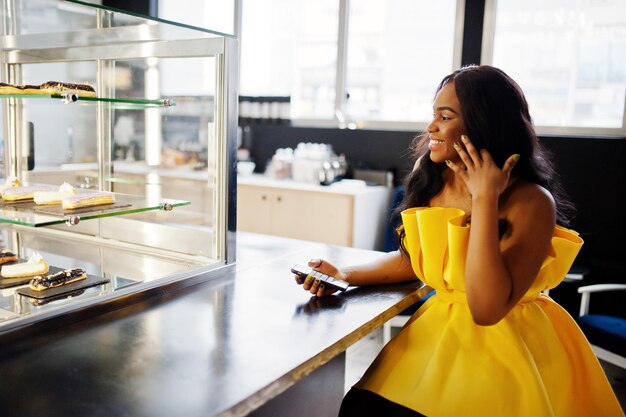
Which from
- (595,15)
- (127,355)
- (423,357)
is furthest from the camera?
(595,15)


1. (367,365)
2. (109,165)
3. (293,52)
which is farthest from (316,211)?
(109,165)

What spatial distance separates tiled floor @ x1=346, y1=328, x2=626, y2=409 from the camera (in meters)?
2.92

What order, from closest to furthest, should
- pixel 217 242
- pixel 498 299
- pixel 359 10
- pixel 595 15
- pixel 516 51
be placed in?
pixel 498 299, pixel 217 242, pixel 595 15, pixel 516 51, pixel 359 10

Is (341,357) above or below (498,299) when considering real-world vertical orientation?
below

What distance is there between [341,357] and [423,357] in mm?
614

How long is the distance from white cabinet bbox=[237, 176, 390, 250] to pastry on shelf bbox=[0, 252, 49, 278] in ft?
8.51

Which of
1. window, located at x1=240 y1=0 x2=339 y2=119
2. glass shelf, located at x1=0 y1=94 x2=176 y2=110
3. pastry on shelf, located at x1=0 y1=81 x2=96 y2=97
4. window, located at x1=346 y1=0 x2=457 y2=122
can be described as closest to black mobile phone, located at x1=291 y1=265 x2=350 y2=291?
glass shelf, located at x1=0 y1=94 x2=176 y2=110

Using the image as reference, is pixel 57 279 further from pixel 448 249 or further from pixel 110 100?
pixel 448 249

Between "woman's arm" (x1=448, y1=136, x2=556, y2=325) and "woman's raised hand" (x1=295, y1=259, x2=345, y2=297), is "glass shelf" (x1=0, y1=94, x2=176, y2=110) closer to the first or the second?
"woman's raised hand" (x1=295, y1=259, x2=345, y2=297)

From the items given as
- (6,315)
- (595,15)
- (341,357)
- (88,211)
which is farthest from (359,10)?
(6,315)

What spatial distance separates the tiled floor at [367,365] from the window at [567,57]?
4.90 ft

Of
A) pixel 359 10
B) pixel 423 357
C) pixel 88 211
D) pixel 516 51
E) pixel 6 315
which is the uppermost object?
pixel 359 10

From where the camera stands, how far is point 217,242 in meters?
1.67

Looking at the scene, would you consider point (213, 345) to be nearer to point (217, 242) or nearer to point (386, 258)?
point (217, 242)
